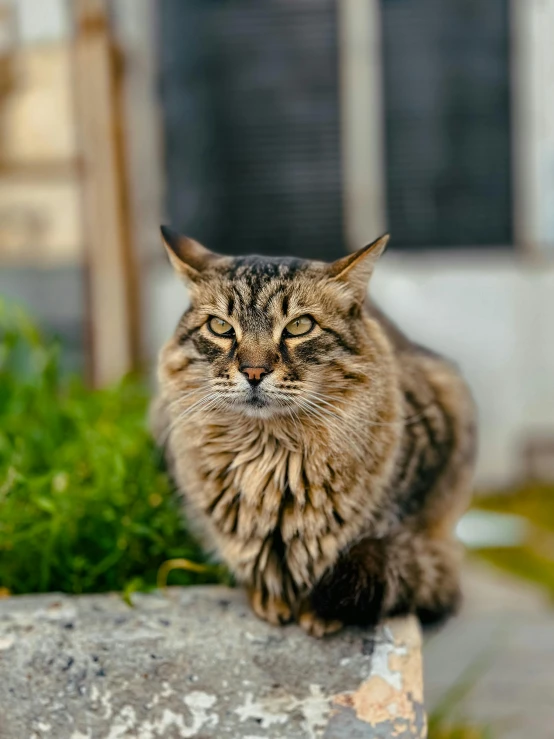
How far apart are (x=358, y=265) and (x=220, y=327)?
0.27 metres

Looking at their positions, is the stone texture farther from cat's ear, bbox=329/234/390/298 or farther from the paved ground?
the paved ground

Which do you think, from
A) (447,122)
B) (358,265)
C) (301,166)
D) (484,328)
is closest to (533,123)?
(447,122)

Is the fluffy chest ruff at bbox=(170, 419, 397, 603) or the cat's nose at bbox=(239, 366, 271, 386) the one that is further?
the fluffy chest ruff at bbox=(170, 419, 397, 603)

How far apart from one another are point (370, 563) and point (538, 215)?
302cm

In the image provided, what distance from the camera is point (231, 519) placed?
1.73 metres

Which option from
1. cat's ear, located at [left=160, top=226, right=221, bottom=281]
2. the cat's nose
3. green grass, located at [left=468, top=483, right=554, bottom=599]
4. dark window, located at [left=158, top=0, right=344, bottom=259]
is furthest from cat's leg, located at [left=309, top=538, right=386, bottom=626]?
dark window, located at [left=158, top=0, right=344, bottom=259]

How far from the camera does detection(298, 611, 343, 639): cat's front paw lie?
1665 mm

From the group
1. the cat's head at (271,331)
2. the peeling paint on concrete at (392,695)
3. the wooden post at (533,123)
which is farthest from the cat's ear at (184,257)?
the wooden post at (533,123)

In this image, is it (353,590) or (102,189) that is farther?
(102,189)

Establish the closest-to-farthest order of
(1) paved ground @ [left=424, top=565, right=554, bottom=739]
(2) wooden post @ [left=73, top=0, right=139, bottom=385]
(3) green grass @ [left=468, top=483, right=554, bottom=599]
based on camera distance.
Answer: (1) paved ground @ [left=424, top=565, right=554, bottom=739] < (3) green grass @ [left=468, top=483, right=554, bottom=599] < (2) wooden post @ [left=73, top=0, right=139, bottom=385]

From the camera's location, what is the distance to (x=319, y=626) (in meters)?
1.67

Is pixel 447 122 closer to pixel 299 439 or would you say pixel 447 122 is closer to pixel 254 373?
pixel 299 439

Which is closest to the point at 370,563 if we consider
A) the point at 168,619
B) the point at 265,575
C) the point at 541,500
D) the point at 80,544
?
the point at 265,575

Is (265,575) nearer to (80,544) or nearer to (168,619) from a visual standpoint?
(168,619)
